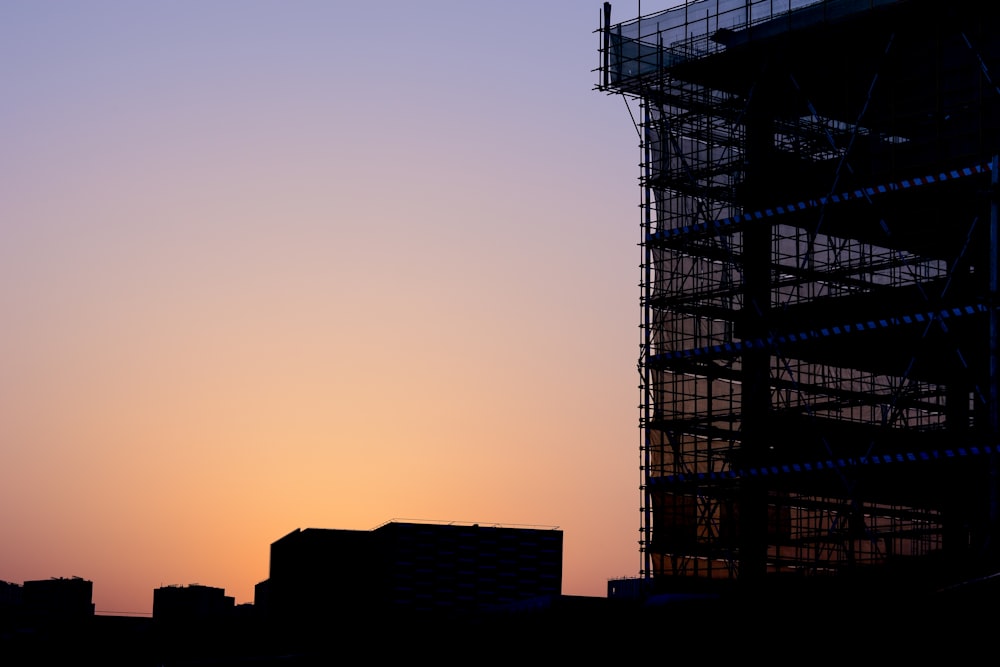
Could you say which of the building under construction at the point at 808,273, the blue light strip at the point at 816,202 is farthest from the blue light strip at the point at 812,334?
the blue light strip at the point at 816,202

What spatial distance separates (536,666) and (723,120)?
124ft

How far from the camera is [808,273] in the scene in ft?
263

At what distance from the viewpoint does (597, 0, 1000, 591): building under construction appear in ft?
236

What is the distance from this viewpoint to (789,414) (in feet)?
255

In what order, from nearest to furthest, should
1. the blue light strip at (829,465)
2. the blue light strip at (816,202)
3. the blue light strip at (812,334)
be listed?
the blue light strip at (829,465)
the blue light strip at (812,334)
the blue light strip at (816,202)

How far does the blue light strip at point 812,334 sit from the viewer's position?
69.2 metres

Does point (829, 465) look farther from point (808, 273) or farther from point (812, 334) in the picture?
point (808, 273)

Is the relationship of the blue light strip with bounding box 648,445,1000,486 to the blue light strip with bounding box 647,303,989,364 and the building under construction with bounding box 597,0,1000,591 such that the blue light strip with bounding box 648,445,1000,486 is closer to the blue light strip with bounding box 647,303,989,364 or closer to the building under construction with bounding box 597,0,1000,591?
the building under construction with bounding box 597,0,1000,591

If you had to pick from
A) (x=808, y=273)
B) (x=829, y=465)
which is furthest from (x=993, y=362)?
(x=808, y=273)

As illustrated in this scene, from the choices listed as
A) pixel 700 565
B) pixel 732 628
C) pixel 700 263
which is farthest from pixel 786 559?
pixel 732 628

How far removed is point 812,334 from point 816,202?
5410 millimetres

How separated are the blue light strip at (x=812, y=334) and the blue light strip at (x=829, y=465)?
5.02 metres

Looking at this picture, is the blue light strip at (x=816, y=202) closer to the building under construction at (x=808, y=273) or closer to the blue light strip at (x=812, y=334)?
the building under construction at (x=808, y=273)

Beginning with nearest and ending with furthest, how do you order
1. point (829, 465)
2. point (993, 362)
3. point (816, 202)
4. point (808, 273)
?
point (993, 362) < point (829, 465) < point (816, 202) < point (808, 273)
